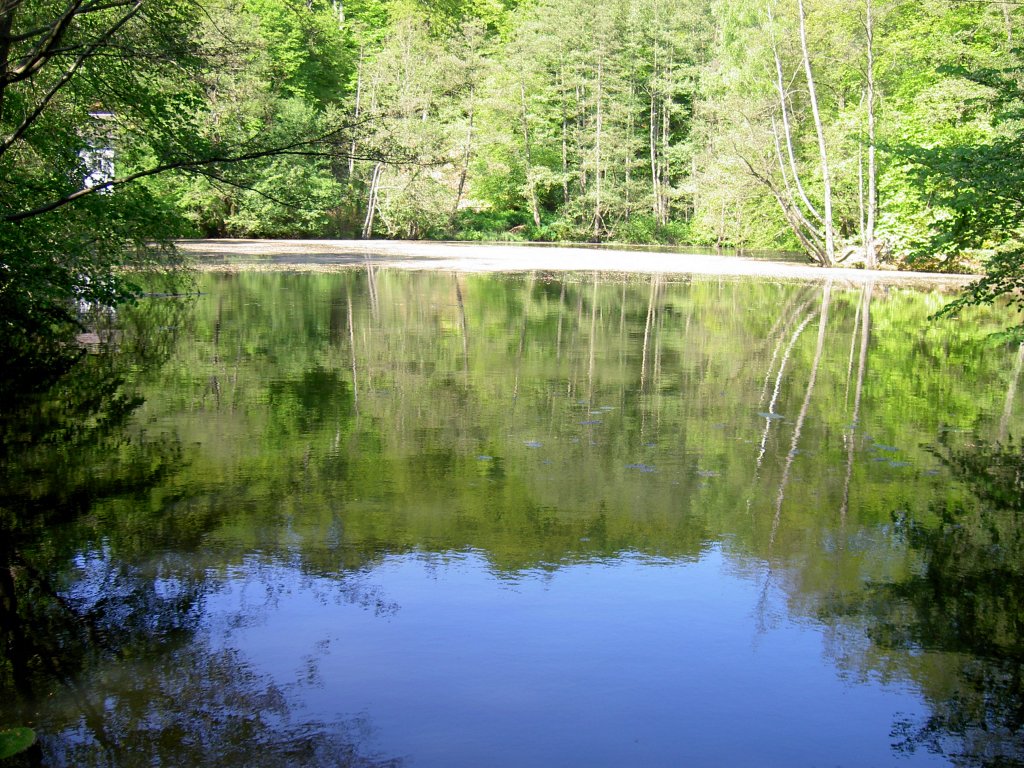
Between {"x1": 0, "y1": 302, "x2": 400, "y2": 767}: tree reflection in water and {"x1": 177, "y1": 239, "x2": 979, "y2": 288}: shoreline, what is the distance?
67.4ft

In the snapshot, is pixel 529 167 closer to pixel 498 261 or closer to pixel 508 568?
pixel 498 261

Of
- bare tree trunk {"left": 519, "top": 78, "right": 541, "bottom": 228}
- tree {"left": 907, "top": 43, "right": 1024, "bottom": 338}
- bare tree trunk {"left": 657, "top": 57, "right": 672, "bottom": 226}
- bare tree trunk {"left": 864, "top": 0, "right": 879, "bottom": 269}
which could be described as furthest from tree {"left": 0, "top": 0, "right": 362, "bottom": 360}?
bare tree trunk {"left": 657, "top": 57, "right": 672, "bottom": 226}

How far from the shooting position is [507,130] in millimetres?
56219

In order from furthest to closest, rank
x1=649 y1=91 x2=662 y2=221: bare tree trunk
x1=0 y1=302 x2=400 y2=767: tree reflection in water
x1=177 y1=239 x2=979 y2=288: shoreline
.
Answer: x1=649 y1=91 x2=662 y2=221: bare tree trunk < x1=177 y1=239 x2=979 y2=288: shoreline < x1=0 y1=302 x2=400 y2=767: tree reflection in water

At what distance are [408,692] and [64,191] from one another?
323 inches

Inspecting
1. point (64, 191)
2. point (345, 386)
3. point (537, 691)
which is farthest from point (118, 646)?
point (64, 191)

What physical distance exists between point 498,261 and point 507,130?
24488mm

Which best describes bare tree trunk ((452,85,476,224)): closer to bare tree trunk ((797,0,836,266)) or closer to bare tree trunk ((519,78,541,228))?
bare tree trunk ((519,78,541,228))

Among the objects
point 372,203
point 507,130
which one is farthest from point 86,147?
point 507,130

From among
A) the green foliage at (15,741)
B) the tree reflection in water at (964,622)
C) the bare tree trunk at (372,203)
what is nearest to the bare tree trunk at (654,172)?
the bare tree trunk at (372,203)

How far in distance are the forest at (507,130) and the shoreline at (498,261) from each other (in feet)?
5.56

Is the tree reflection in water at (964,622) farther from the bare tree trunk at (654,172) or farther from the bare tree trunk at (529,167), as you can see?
the bare tree trunk at (654,172)

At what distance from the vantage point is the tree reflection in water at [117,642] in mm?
3574

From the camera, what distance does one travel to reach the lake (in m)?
3.80
